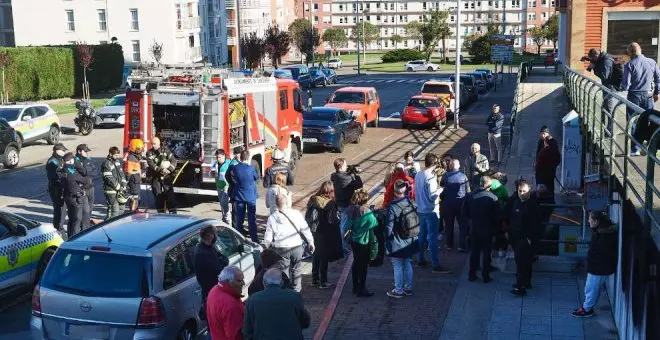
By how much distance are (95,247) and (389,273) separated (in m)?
5.54

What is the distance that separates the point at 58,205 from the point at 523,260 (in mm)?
8724

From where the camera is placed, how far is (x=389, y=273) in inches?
513

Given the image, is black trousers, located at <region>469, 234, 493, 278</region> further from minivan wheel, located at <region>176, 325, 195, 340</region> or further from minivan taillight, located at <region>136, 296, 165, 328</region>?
minivan taillight, located at <region>136, 296, 165, 328</region>

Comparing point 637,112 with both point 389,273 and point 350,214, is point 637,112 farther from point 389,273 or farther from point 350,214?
point 389,273

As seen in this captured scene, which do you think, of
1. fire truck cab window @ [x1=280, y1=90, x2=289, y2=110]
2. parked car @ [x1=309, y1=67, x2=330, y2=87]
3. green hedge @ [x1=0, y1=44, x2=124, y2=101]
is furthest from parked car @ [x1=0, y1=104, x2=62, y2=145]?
parked car @ [x1=309, y1=67, x2=330, y2=87]

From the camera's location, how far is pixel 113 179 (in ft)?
50.4

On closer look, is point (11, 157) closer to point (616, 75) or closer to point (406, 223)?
point (406, 223)

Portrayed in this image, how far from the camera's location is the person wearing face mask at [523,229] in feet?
37.5

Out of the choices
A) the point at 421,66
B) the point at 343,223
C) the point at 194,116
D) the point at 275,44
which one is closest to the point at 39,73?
the point at 275,44

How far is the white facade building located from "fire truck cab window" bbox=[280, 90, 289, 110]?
48191 mm

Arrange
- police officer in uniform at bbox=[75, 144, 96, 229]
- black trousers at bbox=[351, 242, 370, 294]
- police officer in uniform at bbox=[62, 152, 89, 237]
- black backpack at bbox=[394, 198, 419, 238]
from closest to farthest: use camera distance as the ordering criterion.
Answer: black backpack at bbox=[394, 198, 419, 238] < black trousers at bbox=[351, 242, 370, 294] < police officer in uniform at bbox=[62, 152, 89, 237] < police officer in uniform at bbox=[75, 144, 96, 229]

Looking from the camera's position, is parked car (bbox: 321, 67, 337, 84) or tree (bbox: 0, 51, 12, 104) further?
parked car (bbox: 321, 67, 337, 84)

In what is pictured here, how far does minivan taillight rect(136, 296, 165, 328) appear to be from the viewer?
8.41 metres

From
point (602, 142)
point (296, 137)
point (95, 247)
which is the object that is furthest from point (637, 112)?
point (296, 137)
